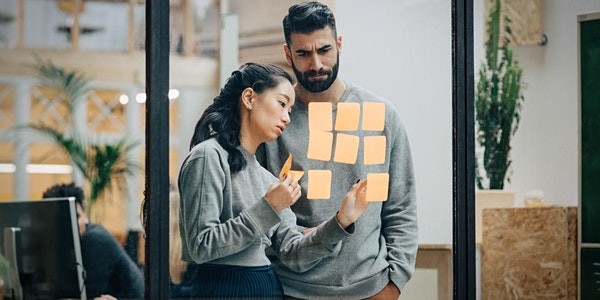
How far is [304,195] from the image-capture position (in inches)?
185

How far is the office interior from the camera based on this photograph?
439 centimetres

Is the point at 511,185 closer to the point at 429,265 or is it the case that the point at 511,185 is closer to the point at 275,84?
the point at 429,265

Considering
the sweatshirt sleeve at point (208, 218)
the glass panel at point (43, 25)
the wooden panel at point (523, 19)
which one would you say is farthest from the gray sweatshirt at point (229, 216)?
the wooden panel at point (523, 19)

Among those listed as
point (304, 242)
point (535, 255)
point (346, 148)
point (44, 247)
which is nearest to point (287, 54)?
point (346, 148)

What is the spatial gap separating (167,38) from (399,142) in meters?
1.18

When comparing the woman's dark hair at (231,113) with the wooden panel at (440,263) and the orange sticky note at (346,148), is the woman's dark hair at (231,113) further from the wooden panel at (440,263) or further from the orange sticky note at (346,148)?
the wooden panel at (440,263)

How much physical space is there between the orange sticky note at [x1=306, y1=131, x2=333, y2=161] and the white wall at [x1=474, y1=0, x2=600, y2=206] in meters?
0.93

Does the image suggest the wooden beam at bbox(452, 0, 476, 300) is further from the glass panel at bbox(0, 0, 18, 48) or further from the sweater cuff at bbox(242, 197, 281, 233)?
the glass panel at bbox(0, 0, 18, 48)

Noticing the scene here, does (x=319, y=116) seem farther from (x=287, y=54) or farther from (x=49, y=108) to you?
(x=49, y=108)

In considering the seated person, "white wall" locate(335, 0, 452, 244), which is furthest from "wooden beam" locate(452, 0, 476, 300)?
the seated person

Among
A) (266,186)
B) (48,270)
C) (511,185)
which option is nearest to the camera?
(48,270)

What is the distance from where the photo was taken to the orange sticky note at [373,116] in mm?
4836

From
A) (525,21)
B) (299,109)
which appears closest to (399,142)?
(299,109)

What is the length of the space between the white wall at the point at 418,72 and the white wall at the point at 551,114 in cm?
31
